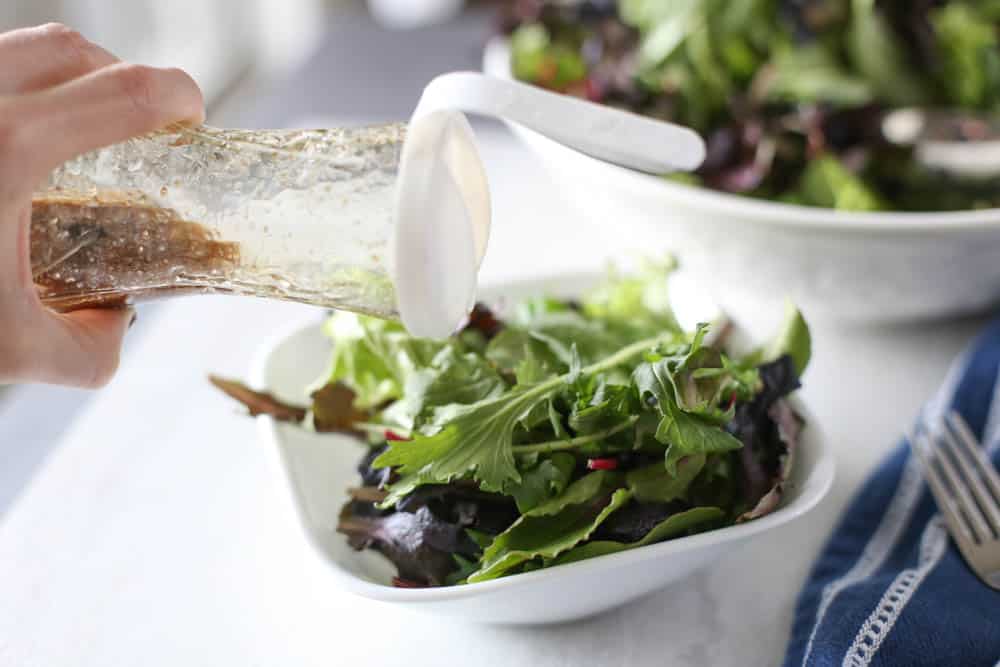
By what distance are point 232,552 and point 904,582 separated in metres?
0.45

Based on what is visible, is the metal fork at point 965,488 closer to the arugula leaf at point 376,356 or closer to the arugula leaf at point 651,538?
the arugula leaf at point 651,538

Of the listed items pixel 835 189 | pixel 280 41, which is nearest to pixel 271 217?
pixel 835 189

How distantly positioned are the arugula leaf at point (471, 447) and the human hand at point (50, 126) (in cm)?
18

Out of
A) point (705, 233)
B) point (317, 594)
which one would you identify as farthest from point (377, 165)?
point (705, 233)

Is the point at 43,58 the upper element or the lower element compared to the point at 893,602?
upper

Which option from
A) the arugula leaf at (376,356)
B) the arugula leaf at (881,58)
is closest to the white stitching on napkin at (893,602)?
the arugula leaf at (376,356)

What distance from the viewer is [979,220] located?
828mm

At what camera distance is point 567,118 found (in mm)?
512

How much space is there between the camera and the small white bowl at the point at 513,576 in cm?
56

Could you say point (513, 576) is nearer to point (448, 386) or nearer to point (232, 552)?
point (448, 386)

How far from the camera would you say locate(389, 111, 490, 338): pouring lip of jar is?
0.50 m

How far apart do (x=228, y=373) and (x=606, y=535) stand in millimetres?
509

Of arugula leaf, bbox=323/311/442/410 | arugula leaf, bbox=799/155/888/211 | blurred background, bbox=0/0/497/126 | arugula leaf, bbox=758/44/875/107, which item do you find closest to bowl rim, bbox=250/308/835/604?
arugula leaf, bbox=323/311/442/410

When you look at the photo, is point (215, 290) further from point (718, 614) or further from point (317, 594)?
point (718, 614)
